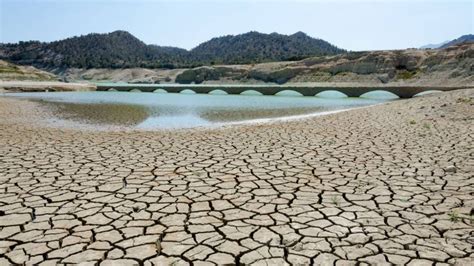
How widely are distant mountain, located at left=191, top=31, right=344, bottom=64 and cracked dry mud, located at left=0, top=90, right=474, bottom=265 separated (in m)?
118

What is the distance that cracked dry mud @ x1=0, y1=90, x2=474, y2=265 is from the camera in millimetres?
3195

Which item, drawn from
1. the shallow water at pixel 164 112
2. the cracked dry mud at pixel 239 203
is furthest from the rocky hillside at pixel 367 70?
the cracked dry mud at pixel 239 203

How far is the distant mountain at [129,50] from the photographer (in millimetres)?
126625

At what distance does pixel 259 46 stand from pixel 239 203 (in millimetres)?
138001

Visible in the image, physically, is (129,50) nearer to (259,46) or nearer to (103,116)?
(259,46)

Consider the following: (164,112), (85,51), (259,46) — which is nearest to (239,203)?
(164,112)

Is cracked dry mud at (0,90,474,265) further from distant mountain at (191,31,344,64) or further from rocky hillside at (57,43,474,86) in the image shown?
distant mountain at (191,31,344,64)

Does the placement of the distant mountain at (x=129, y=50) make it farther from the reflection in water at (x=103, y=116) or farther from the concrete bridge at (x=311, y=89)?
the reflection in water at (x=103, y=116)

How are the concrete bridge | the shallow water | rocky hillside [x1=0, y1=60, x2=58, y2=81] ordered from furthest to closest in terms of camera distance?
rocky hillside [x1=0, y1=60, x2=58, y2=81] → the concrete bridge → the shallow water

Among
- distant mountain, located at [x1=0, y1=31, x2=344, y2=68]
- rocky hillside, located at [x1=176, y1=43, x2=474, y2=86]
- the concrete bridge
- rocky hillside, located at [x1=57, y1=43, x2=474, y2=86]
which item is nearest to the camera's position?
the concrete bridge

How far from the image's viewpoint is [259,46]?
138 meters

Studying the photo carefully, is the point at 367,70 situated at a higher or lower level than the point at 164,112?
higher

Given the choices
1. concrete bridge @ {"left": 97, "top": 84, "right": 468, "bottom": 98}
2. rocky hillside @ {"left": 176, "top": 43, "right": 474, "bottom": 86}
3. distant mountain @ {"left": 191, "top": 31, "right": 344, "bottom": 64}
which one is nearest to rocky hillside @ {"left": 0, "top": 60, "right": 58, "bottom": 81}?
concrete bridge @ {"left": 97, "top": 84, "right": 468, "bottom": 98}

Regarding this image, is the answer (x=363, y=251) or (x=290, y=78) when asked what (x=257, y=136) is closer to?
(x=363, y=251)
